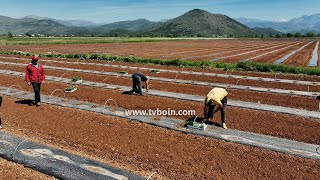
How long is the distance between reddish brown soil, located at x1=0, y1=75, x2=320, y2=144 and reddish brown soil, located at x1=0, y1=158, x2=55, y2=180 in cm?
533

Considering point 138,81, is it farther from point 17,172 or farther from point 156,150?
point 17,172

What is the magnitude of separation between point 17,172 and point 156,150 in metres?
3.14

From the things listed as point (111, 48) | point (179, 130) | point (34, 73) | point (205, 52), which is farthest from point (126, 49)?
point (179, 130)

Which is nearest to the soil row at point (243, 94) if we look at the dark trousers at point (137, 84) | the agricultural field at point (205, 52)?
the dark trousers at point (137, 84)

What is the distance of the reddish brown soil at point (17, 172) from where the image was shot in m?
6.44

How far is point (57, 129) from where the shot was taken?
9.38 meters

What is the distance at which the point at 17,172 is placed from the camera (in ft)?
21.8

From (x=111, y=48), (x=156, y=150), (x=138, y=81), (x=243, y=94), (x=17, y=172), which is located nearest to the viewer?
(x=17, y=172)

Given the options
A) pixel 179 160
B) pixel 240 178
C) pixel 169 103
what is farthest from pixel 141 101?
pixel 240 178

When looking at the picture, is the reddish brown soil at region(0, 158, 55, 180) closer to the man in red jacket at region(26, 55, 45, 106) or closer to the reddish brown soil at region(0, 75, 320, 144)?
the man in red jacket at region(26, 55, 45, 106)

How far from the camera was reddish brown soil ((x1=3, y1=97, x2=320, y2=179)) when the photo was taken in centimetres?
679

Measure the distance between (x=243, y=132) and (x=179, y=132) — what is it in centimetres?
183

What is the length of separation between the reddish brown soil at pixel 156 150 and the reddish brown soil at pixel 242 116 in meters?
1.69

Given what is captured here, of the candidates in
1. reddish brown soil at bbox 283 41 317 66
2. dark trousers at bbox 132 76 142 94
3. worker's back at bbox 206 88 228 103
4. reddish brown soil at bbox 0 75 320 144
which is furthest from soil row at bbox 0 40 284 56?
worker's back at bbox 206 88 228 103
